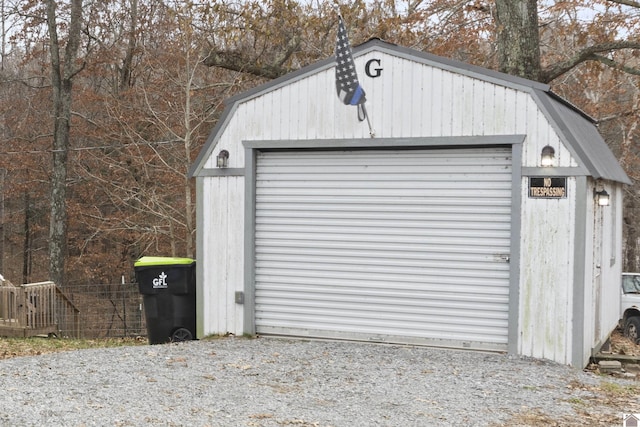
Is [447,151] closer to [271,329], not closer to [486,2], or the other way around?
[271,329]

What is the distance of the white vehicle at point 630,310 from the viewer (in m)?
13.5

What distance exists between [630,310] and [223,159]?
8.66 metres

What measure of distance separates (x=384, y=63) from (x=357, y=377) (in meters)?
4.02

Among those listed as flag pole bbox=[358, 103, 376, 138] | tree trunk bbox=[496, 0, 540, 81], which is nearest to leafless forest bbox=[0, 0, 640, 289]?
tree trunk bbox=[496, 0, 540, 81]

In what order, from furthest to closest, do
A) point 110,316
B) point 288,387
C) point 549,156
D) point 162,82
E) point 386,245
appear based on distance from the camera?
point 162,82
point 110,316
point 386,245
point 549,156
point 288,387

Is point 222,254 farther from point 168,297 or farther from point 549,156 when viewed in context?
point 549,156

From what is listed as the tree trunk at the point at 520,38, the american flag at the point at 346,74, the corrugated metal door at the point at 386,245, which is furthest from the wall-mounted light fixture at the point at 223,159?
the tree trunk at the point at 520,38

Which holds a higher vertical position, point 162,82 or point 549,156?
point 162,82

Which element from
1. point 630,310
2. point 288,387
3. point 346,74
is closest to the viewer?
point 288,387

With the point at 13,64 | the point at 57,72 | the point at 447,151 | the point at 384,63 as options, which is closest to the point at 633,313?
the point at 447,151

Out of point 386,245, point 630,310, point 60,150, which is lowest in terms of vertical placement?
point 630,310

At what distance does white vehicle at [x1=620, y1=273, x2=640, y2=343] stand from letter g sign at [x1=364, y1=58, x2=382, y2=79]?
741cm

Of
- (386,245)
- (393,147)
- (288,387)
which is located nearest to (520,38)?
(393,147)

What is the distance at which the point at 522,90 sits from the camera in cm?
841
